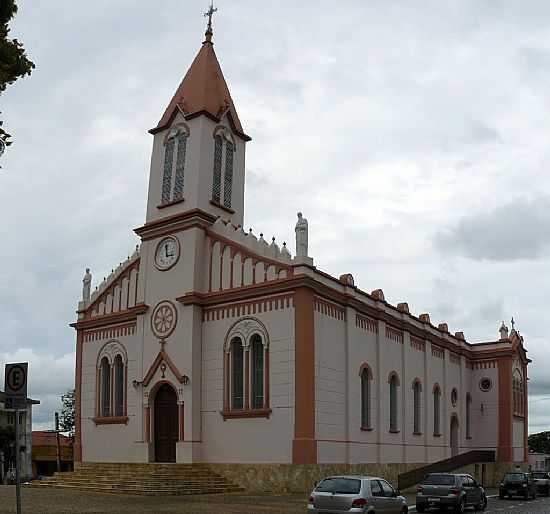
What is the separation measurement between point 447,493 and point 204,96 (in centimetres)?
2032

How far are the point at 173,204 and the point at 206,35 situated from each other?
9533 millimetres

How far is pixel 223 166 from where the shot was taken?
121 feet

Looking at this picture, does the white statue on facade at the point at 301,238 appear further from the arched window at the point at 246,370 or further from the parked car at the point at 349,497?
the parked car at the point at 349,497

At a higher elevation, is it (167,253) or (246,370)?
(167,253)

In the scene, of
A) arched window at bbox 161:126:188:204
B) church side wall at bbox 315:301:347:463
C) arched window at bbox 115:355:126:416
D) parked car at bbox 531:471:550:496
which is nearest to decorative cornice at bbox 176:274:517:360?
church side wall at bbox 315:301:347:463

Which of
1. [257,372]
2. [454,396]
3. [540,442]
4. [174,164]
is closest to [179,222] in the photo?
[174,164]

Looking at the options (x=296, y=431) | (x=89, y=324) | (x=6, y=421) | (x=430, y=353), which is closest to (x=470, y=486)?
(x=296, y=431)

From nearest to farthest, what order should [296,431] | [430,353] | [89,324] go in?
[296,431] < [89,324] < [430,353]

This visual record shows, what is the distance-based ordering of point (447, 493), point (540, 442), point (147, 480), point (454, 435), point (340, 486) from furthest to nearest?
point (540, 442)
point (454, 435)
point (147, 480)
point (447, 493)
point (340, 486)

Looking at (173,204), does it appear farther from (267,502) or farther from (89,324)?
(267,502)

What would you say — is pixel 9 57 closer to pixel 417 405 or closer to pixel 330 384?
pixel 330 384

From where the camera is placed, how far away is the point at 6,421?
72500 mm

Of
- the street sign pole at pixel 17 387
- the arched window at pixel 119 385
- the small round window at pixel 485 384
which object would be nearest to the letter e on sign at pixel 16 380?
the street sign pole at pixel 17 387

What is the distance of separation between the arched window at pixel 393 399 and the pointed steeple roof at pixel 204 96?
13311mm
